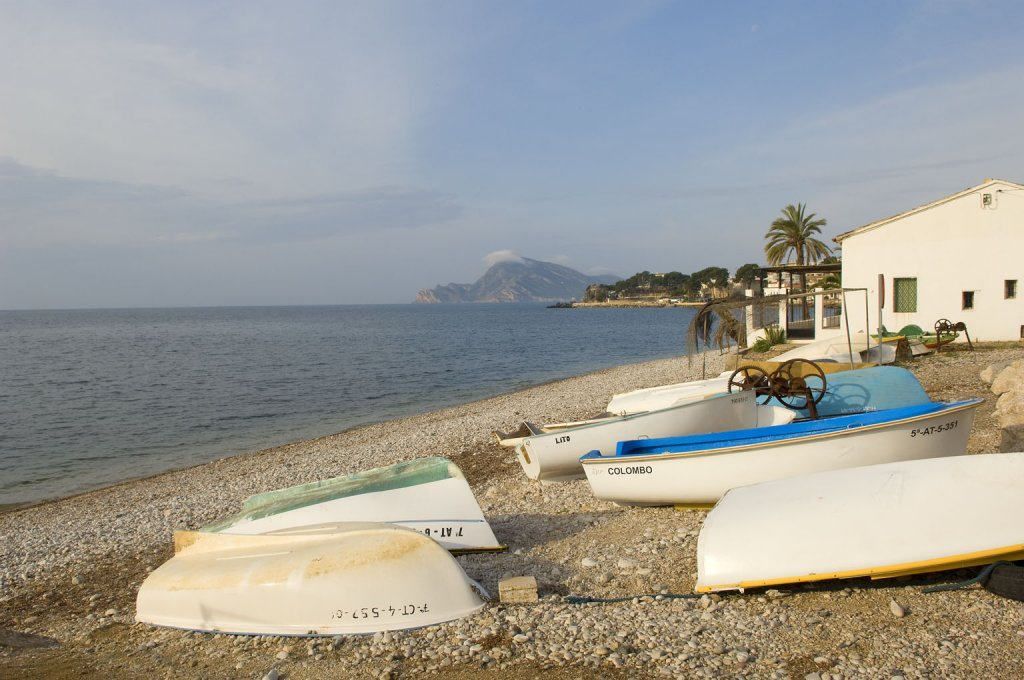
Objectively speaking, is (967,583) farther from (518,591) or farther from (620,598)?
(518,591)

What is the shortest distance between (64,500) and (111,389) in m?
22.0

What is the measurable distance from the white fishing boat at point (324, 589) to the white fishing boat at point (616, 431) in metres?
4.42

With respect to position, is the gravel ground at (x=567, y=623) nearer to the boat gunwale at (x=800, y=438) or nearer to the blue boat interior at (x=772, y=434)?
the boat gunwale at (x=800, y=438)

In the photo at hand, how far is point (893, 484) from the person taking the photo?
20.6ft

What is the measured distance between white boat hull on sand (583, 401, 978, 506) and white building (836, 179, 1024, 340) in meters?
16.3

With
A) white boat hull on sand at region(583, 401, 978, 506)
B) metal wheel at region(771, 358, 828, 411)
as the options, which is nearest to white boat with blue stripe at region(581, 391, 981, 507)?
white boat hull on sand at region(583, 401, 978, 506)

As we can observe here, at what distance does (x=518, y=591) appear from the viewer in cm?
641

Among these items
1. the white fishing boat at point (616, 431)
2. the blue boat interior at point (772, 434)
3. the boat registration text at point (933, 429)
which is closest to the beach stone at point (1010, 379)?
the blue boat interior at point (772, 434)

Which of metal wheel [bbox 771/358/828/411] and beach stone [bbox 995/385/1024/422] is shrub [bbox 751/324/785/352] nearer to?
metal wheel [bbox 771/358/828/411]

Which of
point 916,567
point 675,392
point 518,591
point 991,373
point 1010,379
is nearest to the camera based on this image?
point 916,567

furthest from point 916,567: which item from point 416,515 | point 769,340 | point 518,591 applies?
point 769,340

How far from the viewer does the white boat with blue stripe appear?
8.36m

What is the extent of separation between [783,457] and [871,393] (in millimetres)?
4795

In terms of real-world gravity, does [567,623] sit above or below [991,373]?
below
